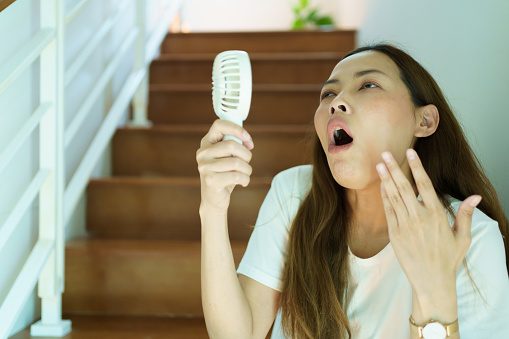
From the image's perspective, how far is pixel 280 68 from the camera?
3.29 meters

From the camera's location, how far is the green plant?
196 inches

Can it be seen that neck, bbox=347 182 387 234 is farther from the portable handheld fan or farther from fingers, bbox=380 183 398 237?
the portable handheld fan

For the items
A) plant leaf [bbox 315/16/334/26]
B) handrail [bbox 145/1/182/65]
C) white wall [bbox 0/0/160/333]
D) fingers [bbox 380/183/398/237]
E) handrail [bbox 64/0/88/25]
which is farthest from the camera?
plant leaf [bbox 315/16/334/26]

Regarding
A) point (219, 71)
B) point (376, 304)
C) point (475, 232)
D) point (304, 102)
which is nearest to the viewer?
point (219, 71)

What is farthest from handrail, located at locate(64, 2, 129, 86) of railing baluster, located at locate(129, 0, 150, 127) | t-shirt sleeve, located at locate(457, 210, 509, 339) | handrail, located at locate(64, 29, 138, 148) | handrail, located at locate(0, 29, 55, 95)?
t-shirt sleeve, located at locate(457, 210, 509, 339)

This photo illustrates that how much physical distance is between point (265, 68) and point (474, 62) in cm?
192

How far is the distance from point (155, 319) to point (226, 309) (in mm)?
745

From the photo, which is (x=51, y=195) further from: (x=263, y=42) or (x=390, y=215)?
(x=263, y=42)

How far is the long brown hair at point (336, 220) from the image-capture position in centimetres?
123

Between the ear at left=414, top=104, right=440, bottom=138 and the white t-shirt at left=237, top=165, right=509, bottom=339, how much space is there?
0.19 m

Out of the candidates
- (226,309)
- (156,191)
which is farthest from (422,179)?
(156,191)

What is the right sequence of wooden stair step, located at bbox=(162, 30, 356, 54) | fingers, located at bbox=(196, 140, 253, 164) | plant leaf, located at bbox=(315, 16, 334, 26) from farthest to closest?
plant leaf, located at bbox=(315, 16, 334, 26) < wooden stair step, located at bbox=(162, 30, 356, 54) < fingers, located at bbox=(196, 140, 253, 164)

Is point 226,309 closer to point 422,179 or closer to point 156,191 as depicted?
point 422,179

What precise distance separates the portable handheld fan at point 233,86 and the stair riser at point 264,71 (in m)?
2.34
